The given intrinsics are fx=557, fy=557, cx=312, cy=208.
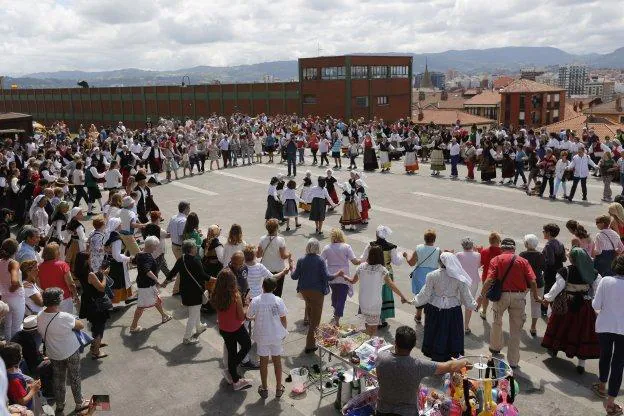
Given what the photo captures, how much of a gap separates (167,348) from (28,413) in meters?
3.52

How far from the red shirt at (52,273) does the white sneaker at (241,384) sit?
2.80 metres

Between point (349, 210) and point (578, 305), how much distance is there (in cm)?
801

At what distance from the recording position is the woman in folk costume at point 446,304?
6922mm

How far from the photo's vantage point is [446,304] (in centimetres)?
697

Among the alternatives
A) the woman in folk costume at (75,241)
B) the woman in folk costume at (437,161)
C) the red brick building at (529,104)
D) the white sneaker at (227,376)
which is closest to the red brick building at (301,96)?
the woman in folk costume at (437,161)

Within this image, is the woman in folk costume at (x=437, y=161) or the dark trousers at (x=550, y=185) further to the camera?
the woman in folk costume at (x=437, y=161)

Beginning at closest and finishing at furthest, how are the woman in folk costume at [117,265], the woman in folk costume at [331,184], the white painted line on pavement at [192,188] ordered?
1. the woman in folk costume at [117,265]
2. the woman in folk costume at [331,184]
3. the white painted line on pavement at [192,188]

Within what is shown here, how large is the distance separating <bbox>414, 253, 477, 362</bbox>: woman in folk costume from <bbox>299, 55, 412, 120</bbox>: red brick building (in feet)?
165

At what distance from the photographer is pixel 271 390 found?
7.14 meters

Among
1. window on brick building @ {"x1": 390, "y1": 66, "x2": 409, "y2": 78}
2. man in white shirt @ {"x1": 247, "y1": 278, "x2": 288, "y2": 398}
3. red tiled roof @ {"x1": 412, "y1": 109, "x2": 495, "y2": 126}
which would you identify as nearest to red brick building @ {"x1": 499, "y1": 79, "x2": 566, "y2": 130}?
red tiled roof @ {"x1": 412, "y1": 109, "x2": 495, "y2": 126}

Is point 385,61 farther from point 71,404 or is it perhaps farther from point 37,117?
point 37,117

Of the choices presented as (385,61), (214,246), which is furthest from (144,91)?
(214,246)

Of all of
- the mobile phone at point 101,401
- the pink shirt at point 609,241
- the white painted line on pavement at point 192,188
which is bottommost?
the mobile phone at point 101,401

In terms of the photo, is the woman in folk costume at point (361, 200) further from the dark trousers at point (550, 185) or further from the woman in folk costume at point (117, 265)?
the woman in folk costume at point (117, 265)
